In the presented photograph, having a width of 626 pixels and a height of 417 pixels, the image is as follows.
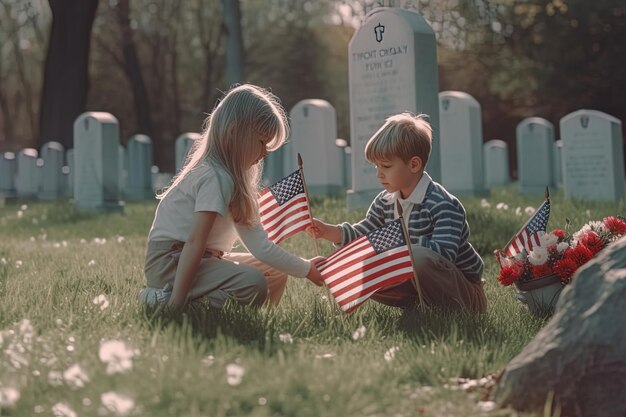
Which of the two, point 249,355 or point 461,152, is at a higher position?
point 461,152

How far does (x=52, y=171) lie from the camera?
1884cm

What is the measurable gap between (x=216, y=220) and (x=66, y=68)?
1753 cm

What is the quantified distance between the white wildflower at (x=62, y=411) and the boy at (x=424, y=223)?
2.01 metres

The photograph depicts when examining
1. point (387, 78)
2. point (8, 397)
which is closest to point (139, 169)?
point (387, 78)

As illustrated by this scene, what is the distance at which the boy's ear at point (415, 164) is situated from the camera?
13.6 ft

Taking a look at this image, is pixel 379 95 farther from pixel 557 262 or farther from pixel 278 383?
pixel 278 383

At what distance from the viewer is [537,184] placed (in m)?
16.0

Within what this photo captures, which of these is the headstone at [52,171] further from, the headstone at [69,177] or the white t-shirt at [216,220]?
the white t-shirt at [216,220]

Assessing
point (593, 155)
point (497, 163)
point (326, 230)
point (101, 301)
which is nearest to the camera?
point (101, 301)

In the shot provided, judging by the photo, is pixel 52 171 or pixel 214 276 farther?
pixel 52 171

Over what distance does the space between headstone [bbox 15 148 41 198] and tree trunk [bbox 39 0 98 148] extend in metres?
1.20

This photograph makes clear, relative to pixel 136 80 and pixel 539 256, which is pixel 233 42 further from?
pixel 539 256

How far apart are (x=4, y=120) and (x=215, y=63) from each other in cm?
1449

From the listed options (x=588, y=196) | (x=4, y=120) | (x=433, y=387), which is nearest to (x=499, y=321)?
(x=433, y=387)
